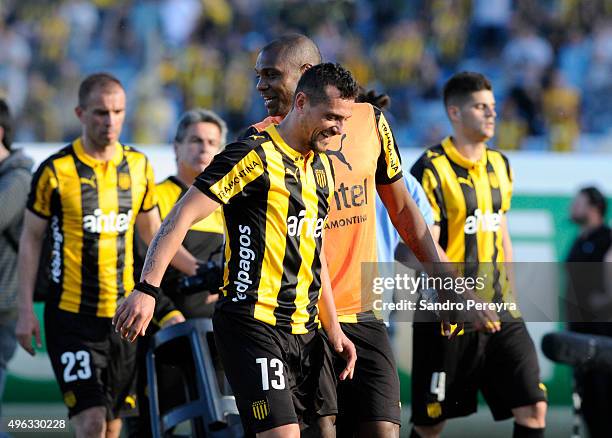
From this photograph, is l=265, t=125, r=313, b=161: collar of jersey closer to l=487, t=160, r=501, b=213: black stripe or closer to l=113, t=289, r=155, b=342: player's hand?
l=113, t=289, r=155, b=342: player's hand

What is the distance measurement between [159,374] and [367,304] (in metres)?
1.95

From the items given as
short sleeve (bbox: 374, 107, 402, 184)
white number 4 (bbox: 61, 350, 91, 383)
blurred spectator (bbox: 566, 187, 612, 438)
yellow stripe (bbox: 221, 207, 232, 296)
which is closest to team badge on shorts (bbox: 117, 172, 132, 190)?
white number 4 (bbox: 61, 350, 91, 383)

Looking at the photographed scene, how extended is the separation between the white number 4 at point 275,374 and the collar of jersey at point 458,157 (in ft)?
9.34

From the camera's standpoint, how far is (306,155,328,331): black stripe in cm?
437

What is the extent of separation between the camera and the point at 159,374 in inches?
250

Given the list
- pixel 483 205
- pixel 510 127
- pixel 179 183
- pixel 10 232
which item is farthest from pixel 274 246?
pixel 510 127

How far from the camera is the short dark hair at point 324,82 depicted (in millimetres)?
4141

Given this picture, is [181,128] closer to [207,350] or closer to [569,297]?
[207,350]

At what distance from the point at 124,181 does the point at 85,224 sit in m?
0.37

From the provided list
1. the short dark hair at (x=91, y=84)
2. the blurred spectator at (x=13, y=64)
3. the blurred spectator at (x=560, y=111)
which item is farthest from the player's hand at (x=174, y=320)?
the blurred spectator at (x=13, y=64)

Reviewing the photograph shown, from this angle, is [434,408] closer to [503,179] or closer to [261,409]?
[503,179]

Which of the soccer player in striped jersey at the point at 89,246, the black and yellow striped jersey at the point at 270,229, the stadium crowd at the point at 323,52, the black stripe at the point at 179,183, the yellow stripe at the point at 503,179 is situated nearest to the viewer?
the black and yellow striped jersey at the point at 270,229

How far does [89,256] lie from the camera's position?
21.1 feet

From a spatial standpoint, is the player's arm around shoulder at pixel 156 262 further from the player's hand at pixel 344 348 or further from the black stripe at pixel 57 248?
the black stripe at pixel 57 248
